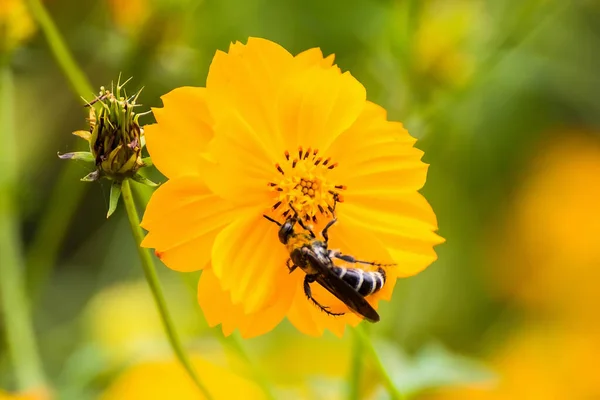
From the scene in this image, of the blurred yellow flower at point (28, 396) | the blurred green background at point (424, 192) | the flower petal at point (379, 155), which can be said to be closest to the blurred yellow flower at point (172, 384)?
the blurred green background at point (424, 192)

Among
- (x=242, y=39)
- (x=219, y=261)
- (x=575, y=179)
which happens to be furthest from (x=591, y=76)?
(x=219, y=261)

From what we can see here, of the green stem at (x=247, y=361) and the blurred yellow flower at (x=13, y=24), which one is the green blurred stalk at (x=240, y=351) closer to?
the green stem at (x=247, y=361)

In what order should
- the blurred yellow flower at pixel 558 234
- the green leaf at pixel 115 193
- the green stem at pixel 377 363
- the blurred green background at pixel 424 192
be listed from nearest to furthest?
the green leaf at pixel 115 193 → the green stem at pixel 377 363 → the blurred green background at pixel 424 192 → the blurred yellow flower at pixel 558 234

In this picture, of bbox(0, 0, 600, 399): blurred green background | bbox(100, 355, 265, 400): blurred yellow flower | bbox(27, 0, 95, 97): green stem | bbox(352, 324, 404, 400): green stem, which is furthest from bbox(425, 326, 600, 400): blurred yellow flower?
bbox(27, 0, 95, 97): green stem

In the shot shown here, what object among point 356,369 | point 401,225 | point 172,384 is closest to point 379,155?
point 401,225

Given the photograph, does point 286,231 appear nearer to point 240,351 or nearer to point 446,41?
point 240,351

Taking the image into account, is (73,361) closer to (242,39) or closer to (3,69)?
(3,69)
